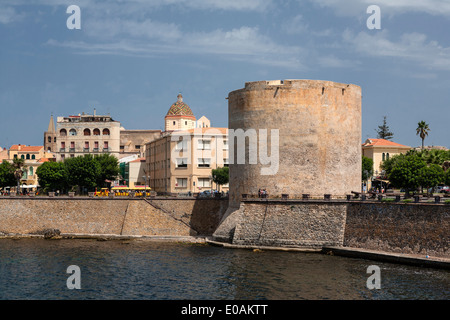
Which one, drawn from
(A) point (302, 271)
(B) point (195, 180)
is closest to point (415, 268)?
(A) point (302, 271)

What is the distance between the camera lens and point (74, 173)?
2527 inches

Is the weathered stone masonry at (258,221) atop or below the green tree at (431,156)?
below

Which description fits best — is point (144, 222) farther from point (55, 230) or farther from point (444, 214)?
point (444, 214)

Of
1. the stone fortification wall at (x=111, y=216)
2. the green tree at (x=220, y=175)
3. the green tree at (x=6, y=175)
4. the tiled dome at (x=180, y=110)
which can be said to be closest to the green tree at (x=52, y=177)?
the green tree at (x=6, y=175)

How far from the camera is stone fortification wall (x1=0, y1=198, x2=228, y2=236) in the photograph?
146 ft

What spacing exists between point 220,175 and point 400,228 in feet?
104

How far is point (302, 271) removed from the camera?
29062 millimetres

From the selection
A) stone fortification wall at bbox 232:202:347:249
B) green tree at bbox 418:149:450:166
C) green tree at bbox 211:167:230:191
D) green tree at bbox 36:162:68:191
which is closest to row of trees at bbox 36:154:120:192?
green tree at bbox 36:162:68:191

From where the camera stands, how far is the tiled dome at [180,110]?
88000 millimetres

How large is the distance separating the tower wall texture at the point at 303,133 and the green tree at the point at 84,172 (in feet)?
97.0

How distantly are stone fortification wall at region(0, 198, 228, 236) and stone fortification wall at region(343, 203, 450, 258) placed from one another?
12756 millimetres

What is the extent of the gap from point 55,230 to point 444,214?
2842 centimetres

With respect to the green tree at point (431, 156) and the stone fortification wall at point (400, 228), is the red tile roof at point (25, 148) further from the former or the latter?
the stone fortification wall at point (400, 228)
